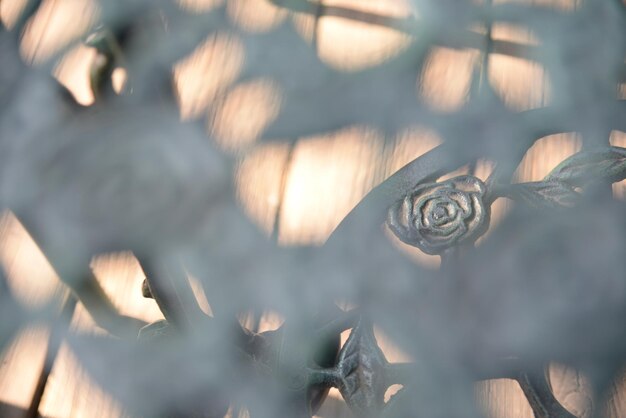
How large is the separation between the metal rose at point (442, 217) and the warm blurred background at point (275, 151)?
4 centimetres

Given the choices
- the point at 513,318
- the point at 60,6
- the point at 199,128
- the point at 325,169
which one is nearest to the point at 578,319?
the point at 513,318

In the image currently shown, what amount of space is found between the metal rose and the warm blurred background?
45 millimetres

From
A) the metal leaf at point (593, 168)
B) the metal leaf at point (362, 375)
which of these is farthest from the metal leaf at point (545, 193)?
the metal leaf at point (362, 375)

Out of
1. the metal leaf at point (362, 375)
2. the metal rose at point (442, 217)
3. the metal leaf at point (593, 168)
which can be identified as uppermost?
the metal leaf at point (593, 168)

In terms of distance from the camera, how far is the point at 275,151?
3.17 ft

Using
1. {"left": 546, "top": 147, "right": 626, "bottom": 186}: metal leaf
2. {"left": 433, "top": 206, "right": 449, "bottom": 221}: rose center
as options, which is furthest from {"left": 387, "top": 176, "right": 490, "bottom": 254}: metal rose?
{"left": 546, "top": 147, "right": 626, "bottom": 186}: metal leaf

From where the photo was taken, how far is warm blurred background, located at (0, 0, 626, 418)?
83 centimetres

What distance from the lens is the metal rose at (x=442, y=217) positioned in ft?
2.67

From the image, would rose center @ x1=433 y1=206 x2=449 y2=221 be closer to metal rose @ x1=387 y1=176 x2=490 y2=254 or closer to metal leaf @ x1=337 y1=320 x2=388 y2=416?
metal rose @ x1=387 y1=176 x2=490 y2=254

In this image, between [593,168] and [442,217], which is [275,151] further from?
[593,168]

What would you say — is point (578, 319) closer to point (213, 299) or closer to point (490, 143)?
point (490, 143)

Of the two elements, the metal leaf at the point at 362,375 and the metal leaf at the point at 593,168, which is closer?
the metal leaf at the point at 362,375

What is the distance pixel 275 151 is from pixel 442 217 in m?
0.28

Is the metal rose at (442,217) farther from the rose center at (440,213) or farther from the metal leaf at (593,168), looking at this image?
the metal leaf at (593,168)
